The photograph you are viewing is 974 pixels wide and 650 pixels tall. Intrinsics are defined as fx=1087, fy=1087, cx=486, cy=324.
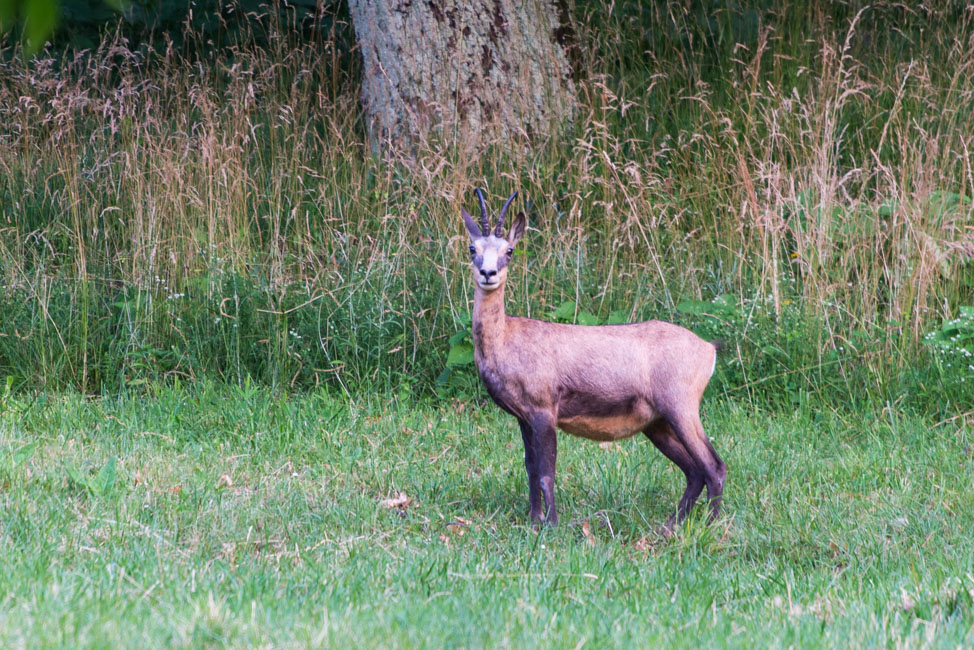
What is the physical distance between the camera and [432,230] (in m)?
7.16

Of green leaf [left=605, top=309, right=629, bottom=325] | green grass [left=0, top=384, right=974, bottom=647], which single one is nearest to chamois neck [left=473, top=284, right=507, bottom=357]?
green grass [left=0, top=384, right=974, bottom=647]

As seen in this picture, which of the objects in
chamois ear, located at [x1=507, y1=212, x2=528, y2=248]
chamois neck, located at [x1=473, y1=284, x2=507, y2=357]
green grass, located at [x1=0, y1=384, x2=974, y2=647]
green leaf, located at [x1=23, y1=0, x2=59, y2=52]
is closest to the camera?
green leaf, located at [x1=23, y1=0, x2=59, y2=52]

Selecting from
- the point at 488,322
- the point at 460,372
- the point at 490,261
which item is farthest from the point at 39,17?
the point at 460,372

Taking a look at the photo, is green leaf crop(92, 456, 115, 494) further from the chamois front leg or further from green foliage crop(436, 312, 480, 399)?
green foliage crop(436, 312, 480, 399)

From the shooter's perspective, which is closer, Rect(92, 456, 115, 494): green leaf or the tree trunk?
Rect(92, 456, 115, 494): green leaf

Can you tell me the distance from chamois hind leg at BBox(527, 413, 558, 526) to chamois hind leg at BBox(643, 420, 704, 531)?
48cm

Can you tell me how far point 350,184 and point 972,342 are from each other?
4.12 meters

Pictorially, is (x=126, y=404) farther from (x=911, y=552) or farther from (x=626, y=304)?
(x=911, y=552)

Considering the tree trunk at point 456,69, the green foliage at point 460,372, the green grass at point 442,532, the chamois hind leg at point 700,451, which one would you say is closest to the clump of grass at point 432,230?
the green foliage at point 460,372

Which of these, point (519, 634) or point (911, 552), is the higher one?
point (519, 634)

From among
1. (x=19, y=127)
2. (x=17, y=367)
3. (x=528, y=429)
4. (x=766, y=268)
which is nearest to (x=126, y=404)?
(x=17, y=367)

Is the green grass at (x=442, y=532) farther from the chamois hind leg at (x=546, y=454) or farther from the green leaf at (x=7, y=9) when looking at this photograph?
the green leaf at (x=7, y=9)

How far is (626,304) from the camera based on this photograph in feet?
22.0

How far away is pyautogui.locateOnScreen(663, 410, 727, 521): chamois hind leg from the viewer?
4.47 metres
